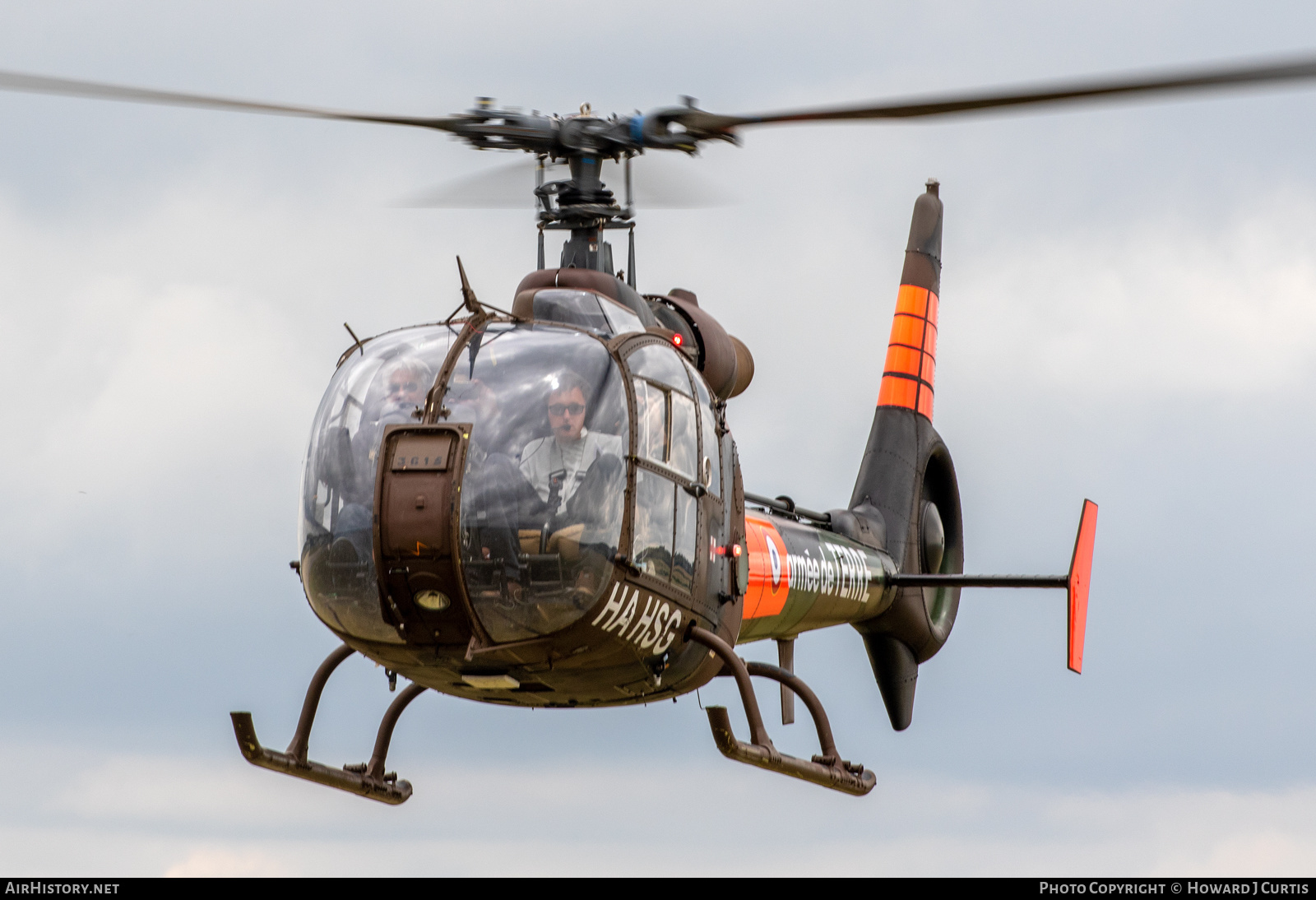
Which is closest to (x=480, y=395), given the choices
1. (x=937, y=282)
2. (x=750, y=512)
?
(x=750, y=512)

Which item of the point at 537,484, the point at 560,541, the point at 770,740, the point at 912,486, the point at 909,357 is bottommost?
the point at 770,740

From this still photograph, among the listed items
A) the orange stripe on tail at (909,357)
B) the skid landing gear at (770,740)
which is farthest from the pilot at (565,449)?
the orange stripe on tail at (909,357)

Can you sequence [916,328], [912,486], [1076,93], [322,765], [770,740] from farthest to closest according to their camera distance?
[916,328], [912,486], [322,765], [770,740], [1076,93]

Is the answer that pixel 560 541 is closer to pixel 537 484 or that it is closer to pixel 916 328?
pixel 537 484

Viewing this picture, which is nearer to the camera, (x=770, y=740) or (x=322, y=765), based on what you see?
(x=770, y=740)

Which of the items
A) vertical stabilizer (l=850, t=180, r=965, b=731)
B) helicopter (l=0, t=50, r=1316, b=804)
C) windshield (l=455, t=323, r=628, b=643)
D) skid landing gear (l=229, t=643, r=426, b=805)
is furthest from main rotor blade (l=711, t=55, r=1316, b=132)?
vertical stabilizer (l=850, t=180, r=965, b=731)

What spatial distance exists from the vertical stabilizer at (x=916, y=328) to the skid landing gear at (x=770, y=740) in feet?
23.4

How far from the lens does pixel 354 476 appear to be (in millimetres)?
12742

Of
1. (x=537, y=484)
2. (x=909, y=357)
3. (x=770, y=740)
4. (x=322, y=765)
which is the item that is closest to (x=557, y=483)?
(x=537, y=484)

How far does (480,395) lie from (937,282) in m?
11.2

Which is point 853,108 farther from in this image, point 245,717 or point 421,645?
point 245,717

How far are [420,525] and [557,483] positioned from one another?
37.1 inches

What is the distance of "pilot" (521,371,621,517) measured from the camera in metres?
12.5

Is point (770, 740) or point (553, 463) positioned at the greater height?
point (553, 463)
